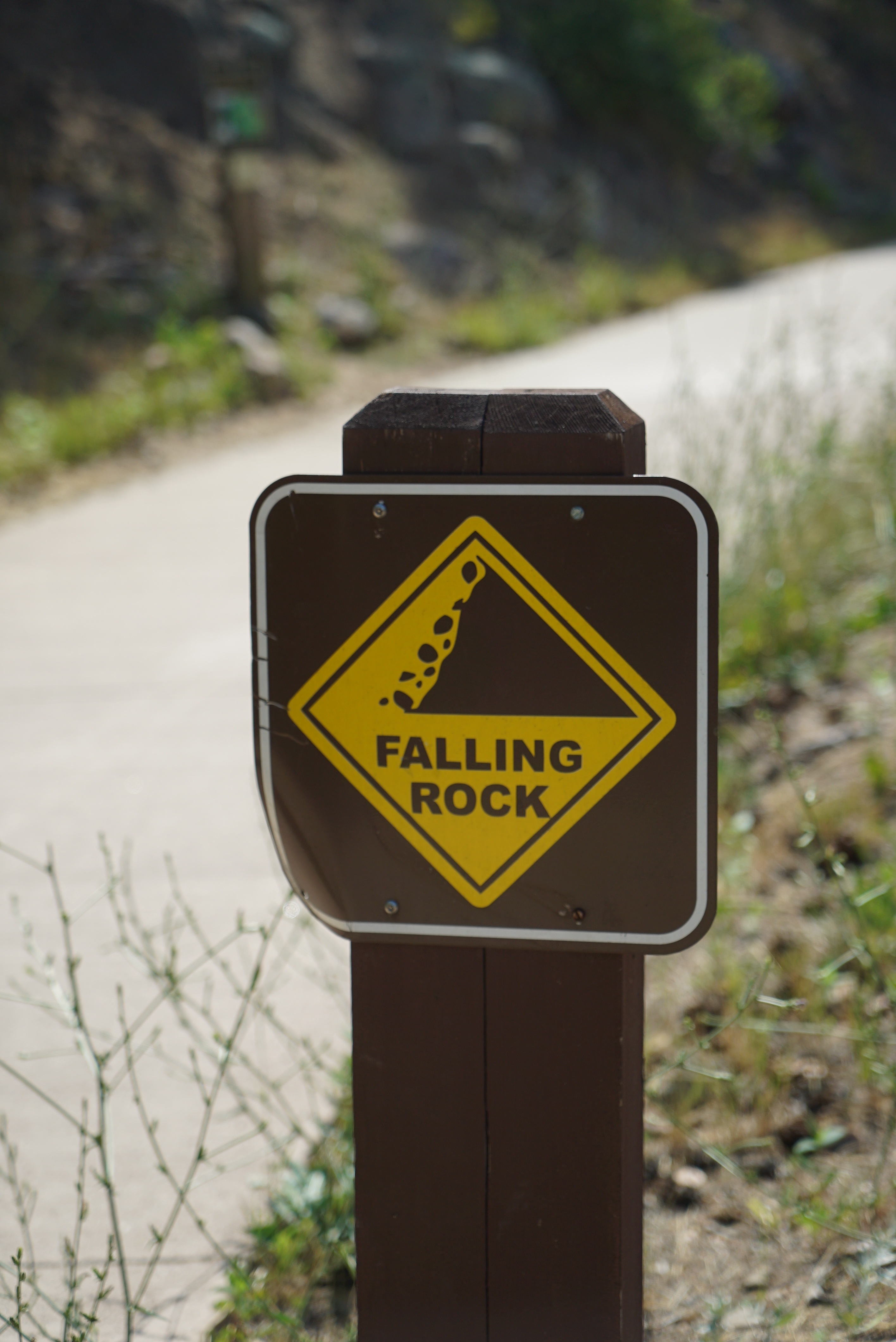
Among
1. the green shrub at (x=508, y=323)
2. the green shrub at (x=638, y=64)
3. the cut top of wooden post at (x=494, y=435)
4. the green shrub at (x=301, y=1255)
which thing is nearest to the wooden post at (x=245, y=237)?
the green shrub at (x=508, y=323)

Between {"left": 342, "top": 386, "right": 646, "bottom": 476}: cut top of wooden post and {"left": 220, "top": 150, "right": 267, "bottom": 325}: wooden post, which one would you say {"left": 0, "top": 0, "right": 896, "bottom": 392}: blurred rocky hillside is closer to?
{"left": 220, "top": 150, "right": 267, "bottom": 325}: wooden post

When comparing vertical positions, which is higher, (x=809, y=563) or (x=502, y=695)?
(x=809, y=563)

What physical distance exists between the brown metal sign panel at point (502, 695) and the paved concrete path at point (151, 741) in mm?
798

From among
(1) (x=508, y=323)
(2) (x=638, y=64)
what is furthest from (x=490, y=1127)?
(2) (x=638, y=64)

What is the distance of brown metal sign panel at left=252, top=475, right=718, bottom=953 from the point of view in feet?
4.07

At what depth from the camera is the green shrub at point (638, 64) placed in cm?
1803

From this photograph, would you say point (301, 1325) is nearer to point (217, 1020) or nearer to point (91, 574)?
point (217, 1020)

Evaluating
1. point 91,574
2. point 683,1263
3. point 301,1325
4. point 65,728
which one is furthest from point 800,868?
point 91,574

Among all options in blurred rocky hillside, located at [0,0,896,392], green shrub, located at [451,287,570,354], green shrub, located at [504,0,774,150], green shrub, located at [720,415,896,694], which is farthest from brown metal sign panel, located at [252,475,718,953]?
green shrub, located at [504,0,774,150]

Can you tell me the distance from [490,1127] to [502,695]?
0.48m

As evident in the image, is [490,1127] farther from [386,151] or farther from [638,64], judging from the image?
[638,64]

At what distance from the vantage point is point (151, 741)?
403 cm

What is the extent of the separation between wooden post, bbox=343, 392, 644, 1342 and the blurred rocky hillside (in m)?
8.29

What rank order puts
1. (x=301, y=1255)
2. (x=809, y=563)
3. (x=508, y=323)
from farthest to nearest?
(x=508, y=323) < (x=809, y=563) < (x=301, y=1255)
